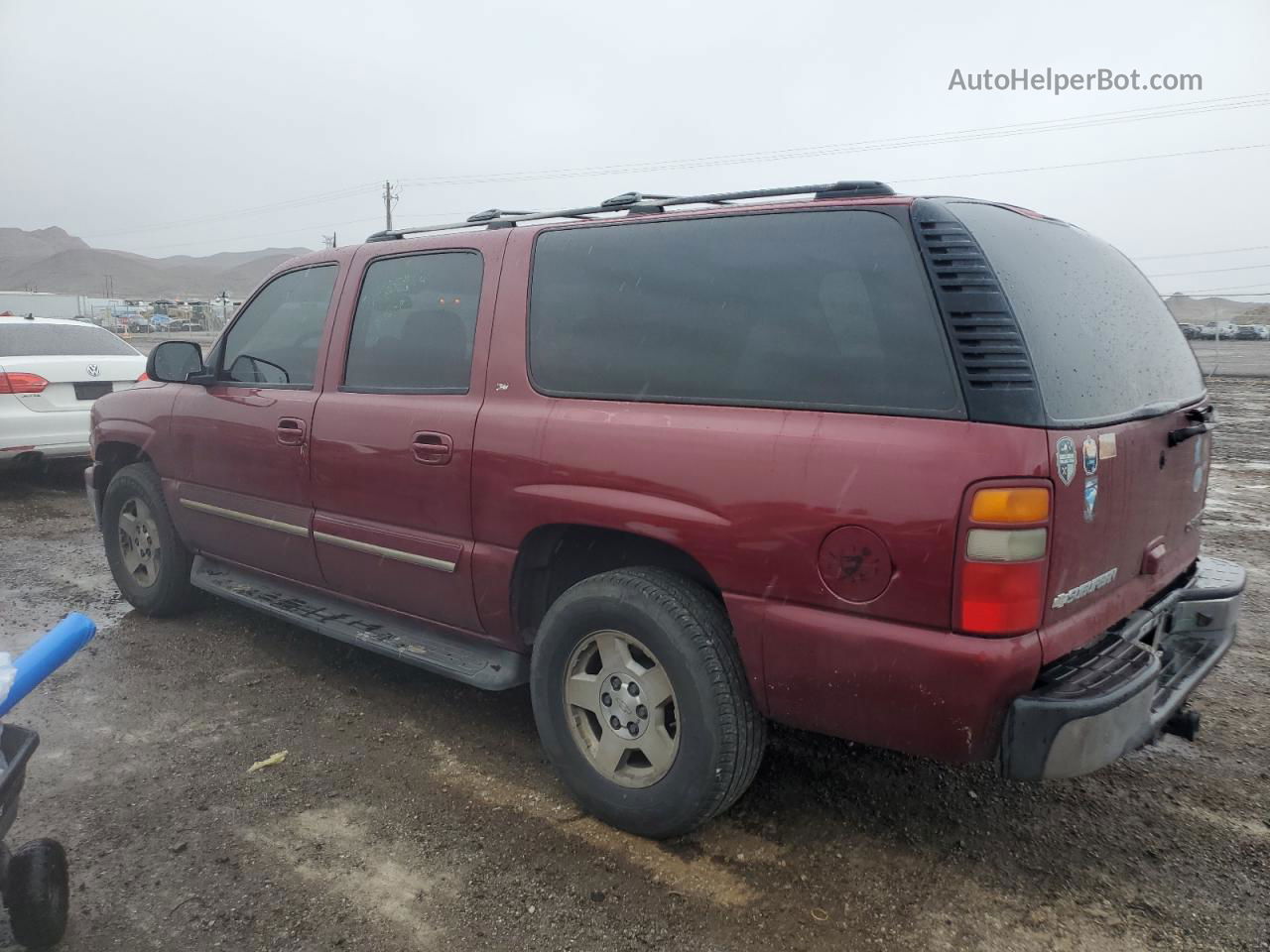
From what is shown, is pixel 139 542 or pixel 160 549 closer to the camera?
pixel 160 549

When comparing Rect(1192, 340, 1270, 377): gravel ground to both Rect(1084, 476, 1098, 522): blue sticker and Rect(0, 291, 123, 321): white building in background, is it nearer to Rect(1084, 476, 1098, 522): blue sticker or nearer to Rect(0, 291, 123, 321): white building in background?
Rect(1084, 476, 1098, 522): blue sticker

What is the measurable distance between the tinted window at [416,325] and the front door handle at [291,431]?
0.29 m

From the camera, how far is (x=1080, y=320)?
263cm

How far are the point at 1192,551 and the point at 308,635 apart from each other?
12.9ft

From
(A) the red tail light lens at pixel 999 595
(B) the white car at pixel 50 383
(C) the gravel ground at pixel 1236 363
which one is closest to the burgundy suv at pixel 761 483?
(A) the red tail light lens at pixel 999 595

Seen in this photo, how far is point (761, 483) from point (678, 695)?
0.68 m

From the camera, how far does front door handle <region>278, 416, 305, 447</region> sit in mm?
3902

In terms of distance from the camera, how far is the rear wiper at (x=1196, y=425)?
111 inches

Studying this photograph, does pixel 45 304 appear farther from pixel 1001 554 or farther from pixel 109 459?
pixel 1001 554

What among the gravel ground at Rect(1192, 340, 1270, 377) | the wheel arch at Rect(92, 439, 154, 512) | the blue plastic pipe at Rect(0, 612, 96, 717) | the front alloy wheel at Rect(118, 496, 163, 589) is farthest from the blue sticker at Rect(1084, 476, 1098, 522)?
the gravel ground at Rect(1192, 340, 1270, 377)

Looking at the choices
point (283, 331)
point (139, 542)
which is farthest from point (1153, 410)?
point (139, 542)

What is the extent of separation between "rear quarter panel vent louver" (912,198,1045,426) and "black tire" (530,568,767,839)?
0.98m

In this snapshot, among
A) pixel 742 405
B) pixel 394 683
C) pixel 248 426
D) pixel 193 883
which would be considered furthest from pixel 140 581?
pixel 742 405

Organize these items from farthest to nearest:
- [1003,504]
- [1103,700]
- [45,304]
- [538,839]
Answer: [45,304] → [538,839] → [1103,700] → [1003,504]
